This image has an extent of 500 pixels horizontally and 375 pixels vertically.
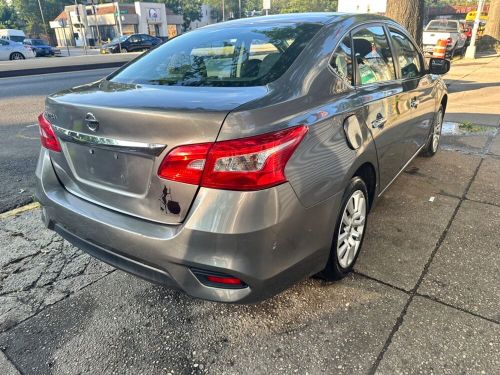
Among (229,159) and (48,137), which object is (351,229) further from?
(48,137)

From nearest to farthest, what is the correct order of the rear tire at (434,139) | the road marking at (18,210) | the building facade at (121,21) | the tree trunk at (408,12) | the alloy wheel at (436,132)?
the road marking at (18,210) → the rear tire at (434,139) → the alloy wheel at (436,132) → the tree trunk at (408,12) → the building facade at (121,21)

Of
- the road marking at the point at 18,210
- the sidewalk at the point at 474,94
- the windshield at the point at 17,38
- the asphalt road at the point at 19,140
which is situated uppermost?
the road marking at the point at 18,210

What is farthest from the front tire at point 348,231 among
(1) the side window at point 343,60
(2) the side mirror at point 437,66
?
(2) the side mirror at point 437,66

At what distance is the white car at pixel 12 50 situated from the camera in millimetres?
27250

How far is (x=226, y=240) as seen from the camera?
6.00 ft

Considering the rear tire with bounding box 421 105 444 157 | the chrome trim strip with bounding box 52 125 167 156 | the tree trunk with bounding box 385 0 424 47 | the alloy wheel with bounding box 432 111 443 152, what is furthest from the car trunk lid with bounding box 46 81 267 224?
the tree trunk with bounding box 385 0 424 47

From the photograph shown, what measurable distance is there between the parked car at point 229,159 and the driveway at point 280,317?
0.35 m

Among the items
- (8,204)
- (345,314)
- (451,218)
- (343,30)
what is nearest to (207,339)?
(345,314)

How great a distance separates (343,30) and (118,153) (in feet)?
5.51

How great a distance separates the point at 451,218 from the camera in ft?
11.7

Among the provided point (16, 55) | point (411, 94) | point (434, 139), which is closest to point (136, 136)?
point (411, 94)

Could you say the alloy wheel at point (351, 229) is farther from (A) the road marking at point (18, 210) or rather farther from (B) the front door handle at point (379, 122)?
(A) the road marking at point (18, 210)

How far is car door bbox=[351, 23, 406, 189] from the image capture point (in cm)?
270

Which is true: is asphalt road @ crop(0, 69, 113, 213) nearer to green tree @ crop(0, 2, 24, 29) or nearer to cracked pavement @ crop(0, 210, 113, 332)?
cracked pavement @ crop(0, 210, 113, 332)
